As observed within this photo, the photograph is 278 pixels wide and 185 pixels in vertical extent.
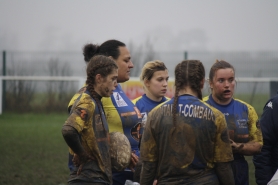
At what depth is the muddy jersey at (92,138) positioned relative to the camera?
4.55 m

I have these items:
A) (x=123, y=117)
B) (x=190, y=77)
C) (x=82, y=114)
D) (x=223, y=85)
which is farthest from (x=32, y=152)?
(x=190, y=77)

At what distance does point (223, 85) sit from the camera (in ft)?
17.6

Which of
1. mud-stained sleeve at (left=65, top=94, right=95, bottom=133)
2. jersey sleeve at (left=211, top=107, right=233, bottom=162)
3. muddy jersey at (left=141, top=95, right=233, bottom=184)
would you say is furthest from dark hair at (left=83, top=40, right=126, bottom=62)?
jersey sleeve at (left=211, top=107, right=233, bottom=162)

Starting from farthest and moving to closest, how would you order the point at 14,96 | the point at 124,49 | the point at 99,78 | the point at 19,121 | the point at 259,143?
the point at 14,96 < the point at 19,121 < the point at 124,49 < the point at 259,143 < the point at 99,78

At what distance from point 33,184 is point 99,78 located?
181 inches

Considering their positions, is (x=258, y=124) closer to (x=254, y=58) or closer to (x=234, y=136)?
(x=234, y=136)

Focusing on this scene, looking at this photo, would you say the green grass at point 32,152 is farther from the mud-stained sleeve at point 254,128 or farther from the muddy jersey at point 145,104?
the mud-stained sleeve at point 254,128

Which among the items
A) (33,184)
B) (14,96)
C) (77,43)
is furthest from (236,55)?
(33,184)

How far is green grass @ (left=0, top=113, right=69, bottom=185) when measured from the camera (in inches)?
376

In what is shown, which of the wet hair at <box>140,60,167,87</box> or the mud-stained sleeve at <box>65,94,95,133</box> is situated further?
the wet hair at <box>140,60,167,87</box>

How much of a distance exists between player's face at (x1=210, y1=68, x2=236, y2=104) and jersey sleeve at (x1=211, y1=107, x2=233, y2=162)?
1.03 meters

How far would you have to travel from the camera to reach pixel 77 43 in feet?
118

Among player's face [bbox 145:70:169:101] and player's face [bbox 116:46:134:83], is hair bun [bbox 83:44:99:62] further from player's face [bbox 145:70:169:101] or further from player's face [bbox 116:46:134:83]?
player's face [bbox 145:70:169:101]

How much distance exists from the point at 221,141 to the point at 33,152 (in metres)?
8.57
